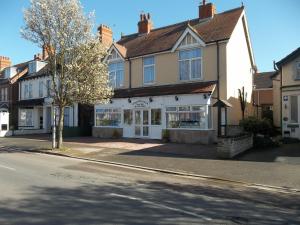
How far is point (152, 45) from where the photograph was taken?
2750 centimetres

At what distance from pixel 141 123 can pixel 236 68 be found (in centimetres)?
778

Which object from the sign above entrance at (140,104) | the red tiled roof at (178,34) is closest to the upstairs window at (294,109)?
the red tiled roof at (178,34)

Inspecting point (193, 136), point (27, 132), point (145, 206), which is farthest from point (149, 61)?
point (145, 206)

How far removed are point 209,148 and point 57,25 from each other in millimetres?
10462

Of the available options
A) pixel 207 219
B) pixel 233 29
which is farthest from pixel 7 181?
pixel 233 29

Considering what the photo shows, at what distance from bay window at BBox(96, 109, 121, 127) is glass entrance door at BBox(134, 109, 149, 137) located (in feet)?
5.73

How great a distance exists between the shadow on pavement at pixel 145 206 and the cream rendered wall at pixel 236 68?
1459 centimetres

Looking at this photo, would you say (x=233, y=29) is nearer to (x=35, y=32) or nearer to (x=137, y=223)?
(x=35, y=32)

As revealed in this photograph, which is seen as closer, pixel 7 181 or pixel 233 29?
pixel 7 181

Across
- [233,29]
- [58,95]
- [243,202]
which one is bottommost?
[243,202]

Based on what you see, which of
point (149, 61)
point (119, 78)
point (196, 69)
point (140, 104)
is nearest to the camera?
point (196, 69)

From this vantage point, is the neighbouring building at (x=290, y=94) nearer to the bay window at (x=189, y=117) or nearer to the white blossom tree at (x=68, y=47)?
the bay window at (x=189, y=117)

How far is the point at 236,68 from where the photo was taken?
24625 mm

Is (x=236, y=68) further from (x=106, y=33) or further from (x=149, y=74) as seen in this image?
(x=106, y=33)
